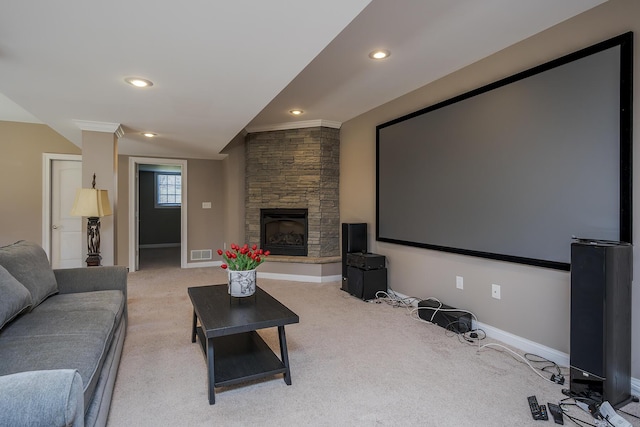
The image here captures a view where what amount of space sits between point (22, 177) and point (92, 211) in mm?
2816

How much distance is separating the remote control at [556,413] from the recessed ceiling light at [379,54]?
2707 millimetres

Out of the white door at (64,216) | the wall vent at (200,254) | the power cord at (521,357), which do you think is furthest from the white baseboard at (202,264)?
the power cord at (521,357)

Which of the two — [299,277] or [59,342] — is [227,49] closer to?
[59,342]

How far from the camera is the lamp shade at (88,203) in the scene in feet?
11.7

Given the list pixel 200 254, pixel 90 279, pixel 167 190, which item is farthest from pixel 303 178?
pixel 167 190

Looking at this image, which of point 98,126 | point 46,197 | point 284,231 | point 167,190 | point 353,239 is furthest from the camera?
point 167,190

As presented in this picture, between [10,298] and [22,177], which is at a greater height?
[22,177]

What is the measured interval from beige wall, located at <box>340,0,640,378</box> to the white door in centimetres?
487

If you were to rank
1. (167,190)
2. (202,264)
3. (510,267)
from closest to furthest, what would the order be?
1. (510,267)
2. (202,264)
3. (167,190)

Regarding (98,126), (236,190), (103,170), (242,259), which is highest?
(98,126)

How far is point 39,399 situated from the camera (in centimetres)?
90

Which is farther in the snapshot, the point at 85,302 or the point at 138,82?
the point at 138,82

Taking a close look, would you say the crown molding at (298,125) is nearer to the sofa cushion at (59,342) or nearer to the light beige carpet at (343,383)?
the light beige carpet at (343,383)

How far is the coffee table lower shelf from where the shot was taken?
2.05 m
